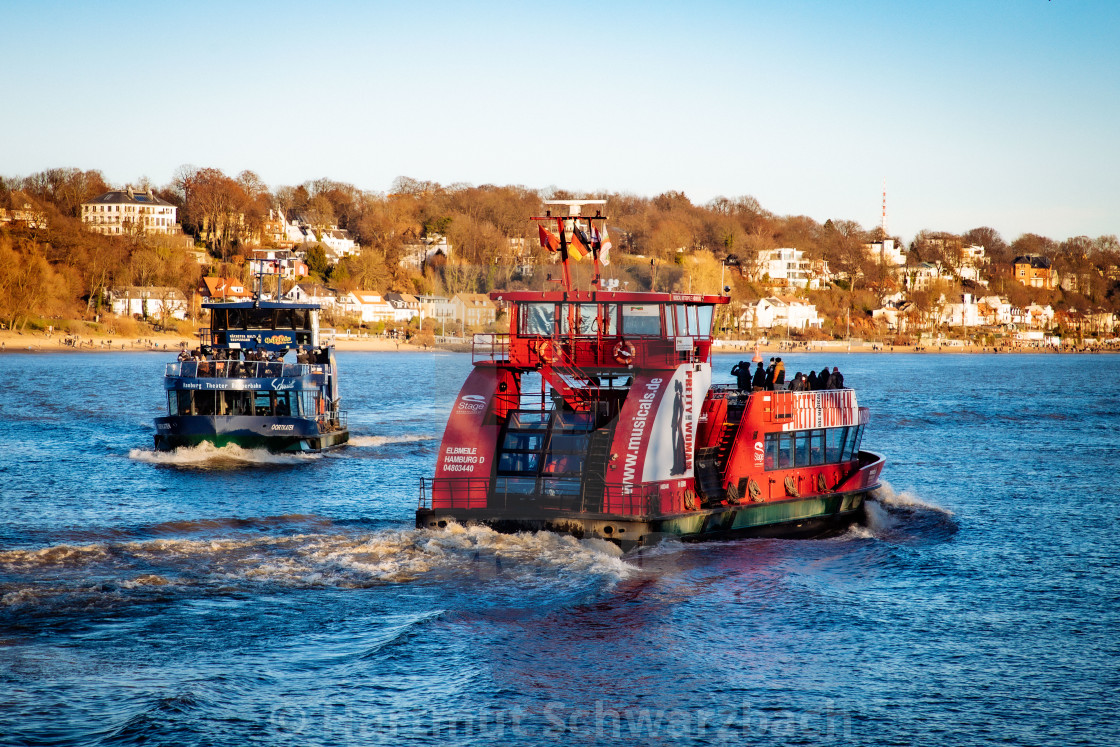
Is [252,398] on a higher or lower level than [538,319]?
lower

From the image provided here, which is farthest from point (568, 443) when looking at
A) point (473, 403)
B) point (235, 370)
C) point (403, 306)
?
point (403, 306)

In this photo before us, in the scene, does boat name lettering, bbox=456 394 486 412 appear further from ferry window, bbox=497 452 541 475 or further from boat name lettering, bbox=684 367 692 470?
boat name lettering, bbox=684 367 692 470

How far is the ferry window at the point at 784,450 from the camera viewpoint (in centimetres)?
2764

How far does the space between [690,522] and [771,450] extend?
4234 mm

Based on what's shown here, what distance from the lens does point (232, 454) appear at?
4122cm

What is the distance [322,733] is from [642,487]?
33.9ft

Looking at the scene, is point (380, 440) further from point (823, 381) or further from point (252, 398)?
point (823, 381)

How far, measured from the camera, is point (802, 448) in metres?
28.6

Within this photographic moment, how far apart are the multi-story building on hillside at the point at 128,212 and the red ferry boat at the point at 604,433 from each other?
515 feet

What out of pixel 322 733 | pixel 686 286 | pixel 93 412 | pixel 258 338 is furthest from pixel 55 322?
pixel 322 733

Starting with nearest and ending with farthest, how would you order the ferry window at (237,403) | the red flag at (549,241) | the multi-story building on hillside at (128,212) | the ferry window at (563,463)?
the ferry window at (563,463) → the red flag at (549,241) → the ferry window at (237,403) → the multi-story building on hillside at (128,212)

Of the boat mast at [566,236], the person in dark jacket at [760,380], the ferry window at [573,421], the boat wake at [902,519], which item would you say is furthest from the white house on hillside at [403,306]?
the ferry window at [573,421]

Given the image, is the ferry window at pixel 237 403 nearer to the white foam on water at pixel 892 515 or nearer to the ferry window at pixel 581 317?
the ferry window at pixel 581 317

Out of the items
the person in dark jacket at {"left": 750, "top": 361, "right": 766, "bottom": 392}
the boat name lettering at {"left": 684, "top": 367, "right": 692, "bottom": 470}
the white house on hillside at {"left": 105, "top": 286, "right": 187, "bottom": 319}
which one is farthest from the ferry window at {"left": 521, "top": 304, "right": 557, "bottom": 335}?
the white house on hillside at {"left": 105, "top": 286, "right": 187, "bottom": 319}
